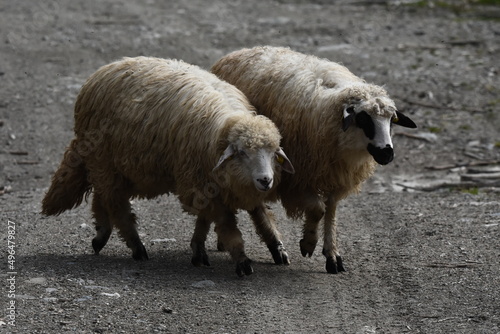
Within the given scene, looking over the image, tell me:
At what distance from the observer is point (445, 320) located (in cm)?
698

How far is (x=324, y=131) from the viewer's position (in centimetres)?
830

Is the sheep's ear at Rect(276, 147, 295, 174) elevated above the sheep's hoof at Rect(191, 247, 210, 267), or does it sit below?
above

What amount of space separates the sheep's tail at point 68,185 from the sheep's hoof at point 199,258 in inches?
58.8

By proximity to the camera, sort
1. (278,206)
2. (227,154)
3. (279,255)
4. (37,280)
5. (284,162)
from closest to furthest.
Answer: (37,280) < (227,154) < (284,162) < (279,255) < (278,206)

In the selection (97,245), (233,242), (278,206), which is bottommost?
(278,206)

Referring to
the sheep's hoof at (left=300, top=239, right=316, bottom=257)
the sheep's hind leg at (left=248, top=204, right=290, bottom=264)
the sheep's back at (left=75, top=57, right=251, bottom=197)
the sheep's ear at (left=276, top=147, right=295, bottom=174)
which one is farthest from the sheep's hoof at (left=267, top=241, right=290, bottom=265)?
the sheep's back at (left=75, top=57, right=251, bottom=197)

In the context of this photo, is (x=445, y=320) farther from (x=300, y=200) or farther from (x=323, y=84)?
(x=323, y=84)

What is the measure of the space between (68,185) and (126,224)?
0.85 m

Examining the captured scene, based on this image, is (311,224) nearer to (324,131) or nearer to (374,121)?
(324,131)

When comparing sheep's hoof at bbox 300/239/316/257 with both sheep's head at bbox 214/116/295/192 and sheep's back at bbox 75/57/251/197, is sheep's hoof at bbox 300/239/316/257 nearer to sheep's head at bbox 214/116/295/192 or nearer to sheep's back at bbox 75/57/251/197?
sheep's head at bbox 214/116/295/192

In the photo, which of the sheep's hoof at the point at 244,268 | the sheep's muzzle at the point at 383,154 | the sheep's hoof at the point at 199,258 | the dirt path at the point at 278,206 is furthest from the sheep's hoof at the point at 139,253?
the sheep's muzzle at the point at 383,154

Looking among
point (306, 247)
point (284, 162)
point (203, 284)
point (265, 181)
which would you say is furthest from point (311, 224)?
point (203, 284)

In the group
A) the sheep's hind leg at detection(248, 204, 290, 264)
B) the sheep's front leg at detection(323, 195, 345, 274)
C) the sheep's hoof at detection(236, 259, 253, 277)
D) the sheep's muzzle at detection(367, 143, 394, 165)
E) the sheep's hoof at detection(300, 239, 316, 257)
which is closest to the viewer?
the sheep's muzzle at detection(367, 143, 394, 165)

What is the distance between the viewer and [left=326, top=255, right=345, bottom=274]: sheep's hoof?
8.44m
